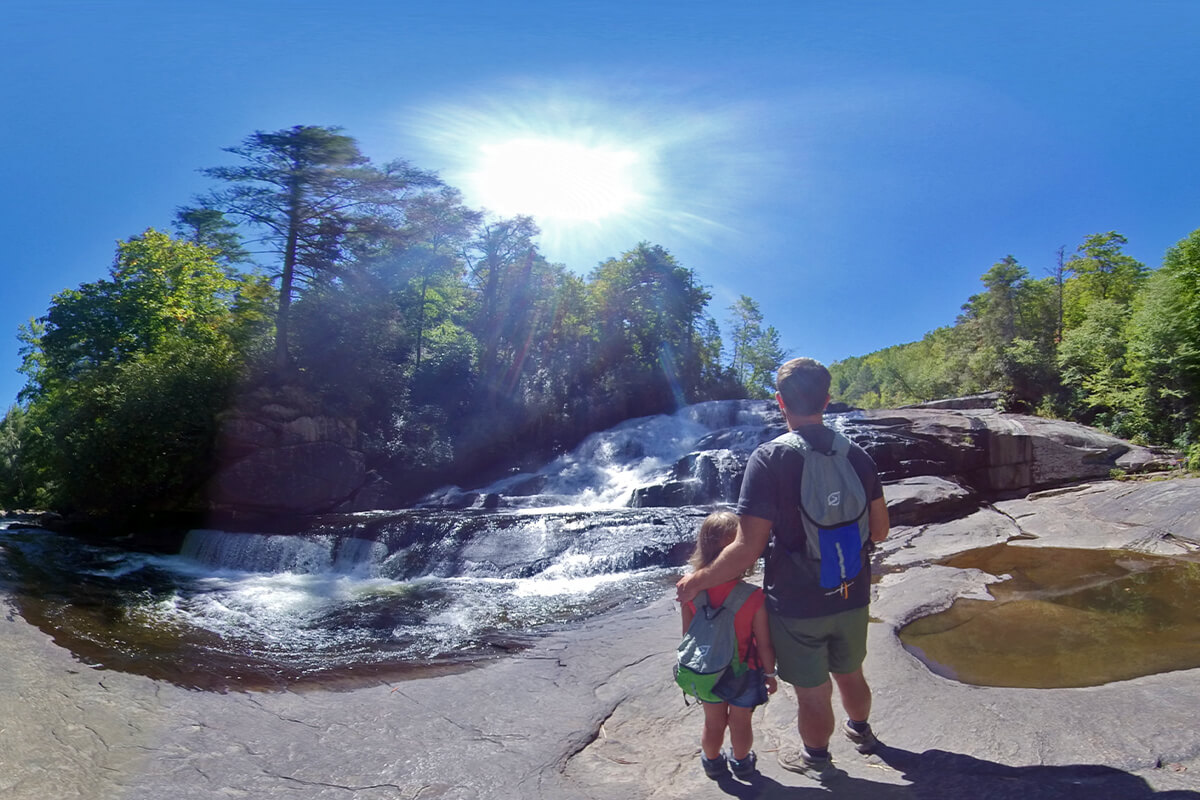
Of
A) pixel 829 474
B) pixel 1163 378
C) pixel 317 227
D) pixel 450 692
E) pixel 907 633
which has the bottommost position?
pixel 450 692

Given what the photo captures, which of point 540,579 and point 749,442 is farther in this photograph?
point 749,442

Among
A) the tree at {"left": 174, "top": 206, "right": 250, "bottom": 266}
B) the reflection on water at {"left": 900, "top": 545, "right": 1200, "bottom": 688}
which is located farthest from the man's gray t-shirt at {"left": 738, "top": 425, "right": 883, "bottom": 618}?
the tree at {"left": 174, "top": 206, "right": 250, "bottom": 266}

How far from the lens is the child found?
2.60 m

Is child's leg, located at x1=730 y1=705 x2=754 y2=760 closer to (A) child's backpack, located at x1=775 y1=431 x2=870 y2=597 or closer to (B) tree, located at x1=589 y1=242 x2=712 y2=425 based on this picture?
(A) child's backpack, located at x1=775 y1=431 x2=870 y2=597

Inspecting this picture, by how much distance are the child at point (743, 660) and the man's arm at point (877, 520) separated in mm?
577

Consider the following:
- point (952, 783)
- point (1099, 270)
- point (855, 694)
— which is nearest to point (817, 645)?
point (855, 694)

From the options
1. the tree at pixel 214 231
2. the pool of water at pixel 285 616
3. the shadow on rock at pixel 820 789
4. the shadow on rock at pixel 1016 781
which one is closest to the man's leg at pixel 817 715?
the shadow on rock at pixel 820 789

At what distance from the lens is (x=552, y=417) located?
2938cm

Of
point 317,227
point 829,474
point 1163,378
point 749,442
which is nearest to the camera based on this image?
point 829,474

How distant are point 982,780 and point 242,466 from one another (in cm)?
2020

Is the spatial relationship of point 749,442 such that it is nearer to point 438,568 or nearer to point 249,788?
point 438,568

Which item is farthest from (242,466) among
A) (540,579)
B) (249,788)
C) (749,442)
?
(249,788)

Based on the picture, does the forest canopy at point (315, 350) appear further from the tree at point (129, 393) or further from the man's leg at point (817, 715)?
the man's leg at point (817, 715)

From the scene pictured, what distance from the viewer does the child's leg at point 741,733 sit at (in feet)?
8.53
